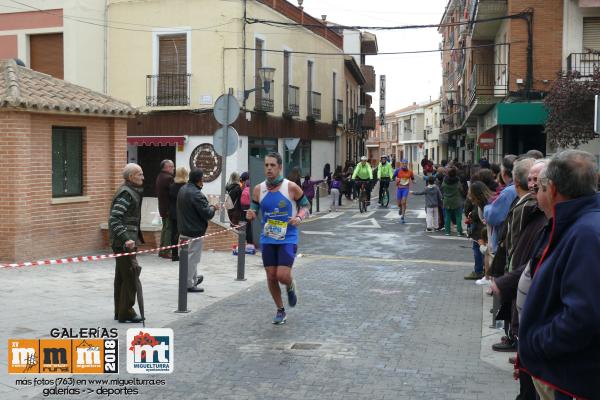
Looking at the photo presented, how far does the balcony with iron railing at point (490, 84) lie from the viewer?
74.4 feet

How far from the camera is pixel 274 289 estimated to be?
26.1 ft

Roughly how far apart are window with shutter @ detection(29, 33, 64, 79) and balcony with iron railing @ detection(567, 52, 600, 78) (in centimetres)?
1563

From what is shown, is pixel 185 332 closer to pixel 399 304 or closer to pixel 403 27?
pixel 399 304

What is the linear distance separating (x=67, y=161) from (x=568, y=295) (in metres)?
11.6

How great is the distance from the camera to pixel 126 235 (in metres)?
7.78

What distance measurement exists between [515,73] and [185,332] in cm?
1621

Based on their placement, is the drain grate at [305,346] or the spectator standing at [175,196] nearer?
the drain grate at [305,346]

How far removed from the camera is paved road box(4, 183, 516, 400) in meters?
5.73

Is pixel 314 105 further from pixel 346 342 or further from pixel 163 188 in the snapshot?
pixel 346 342

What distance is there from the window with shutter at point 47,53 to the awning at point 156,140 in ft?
10.3

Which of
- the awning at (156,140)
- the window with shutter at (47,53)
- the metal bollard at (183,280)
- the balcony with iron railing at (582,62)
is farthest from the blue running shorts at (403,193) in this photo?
the metal bollard at (183,280)

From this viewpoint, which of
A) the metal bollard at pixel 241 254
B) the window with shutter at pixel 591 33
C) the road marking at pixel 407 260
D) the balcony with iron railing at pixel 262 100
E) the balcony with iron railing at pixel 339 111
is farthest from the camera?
the balcony with iron railing at pixel 339 111

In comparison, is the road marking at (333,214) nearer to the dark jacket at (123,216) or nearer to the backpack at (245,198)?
the backpack at (245,198)

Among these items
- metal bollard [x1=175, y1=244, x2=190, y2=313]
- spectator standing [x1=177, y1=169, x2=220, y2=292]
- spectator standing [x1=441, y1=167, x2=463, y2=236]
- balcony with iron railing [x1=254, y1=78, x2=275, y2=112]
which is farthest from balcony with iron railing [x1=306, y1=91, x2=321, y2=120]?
metal bollard [x1=175, y1=244, x2=190, y2=313]
